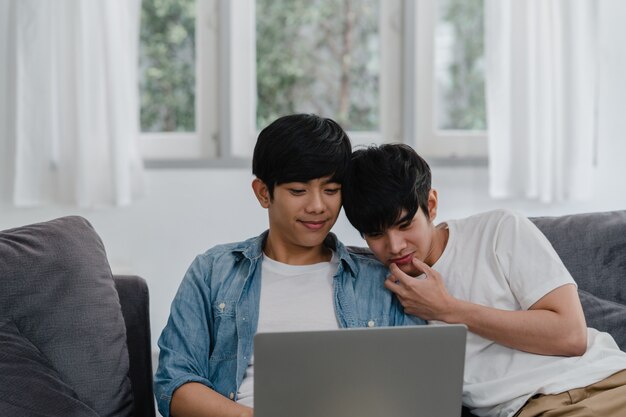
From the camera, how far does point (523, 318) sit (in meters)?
1.58

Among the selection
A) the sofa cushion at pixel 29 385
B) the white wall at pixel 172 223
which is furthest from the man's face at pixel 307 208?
the white wall at pixel 172 223

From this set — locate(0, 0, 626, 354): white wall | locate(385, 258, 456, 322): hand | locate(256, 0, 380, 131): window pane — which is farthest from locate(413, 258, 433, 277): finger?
locate(256, 0, 380, 131): window pane

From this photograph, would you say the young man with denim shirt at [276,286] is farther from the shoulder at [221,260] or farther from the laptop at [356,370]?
the laptop at [356,370]

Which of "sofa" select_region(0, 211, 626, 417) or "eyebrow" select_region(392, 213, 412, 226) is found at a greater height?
"eyebrow" select_region(392, 213, 412, 226)

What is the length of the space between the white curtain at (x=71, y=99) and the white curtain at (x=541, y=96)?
4.49 feet

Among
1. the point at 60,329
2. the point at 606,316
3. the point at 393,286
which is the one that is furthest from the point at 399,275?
the point at 60,329

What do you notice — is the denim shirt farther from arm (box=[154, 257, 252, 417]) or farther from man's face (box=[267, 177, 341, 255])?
man's face (box=[267, 177, 341, 255])

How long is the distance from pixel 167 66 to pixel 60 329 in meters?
1.76

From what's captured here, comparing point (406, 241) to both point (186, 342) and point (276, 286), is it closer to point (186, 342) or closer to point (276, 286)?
point (276, 286)

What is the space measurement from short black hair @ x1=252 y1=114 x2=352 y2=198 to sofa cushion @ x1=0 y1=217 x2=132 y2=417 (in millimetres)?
431

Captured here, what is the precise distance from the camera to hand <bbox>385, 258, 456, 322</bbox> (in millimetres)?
1604

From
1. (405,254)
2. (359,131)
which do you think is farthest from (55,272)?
(359,131)

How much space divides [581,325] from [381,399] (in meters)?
0.51

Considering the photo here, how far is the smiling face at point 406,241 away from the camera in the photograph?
1671 mm
